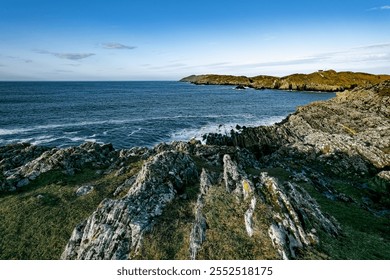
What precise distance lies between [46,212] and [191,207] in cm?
1416

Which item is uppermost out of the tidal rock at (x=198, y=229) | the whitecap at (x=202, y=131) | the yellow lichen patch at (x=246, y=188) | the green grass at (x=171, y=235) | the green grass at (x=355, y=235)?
the yellow lichen patch at (x=246, y=188)

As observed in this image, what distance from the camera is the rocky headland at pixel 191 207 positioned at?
1881cm

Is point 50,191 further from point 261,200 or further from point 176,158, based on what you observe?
point 261,200

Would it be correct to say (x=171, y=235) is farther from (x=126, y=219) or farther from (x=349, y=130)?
(x=349, y=130)

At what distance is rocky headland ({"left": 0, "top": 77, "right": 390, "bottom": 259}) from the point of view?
18.8 meters

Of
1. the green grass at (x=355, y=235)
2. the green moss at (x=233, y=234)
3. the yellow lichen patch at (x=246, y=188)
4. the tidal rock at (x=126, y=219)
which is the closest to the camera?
the green moss at (x=233, y=234)

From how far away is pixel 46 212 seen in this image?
1010 inches

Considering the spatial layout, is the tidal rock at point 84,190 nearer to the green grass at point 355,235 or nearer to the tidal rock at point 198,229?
the tidal rock at point 198,229

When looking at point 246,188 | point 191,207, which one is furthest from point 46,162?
point 246,188

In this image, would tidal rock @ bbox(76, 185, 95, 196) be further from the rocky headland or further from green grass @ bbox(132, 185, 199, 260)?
green grass @ bbox(132, 185, 199, 260)

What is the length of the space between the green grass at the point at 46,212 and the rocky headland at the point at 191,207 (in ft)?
0.32

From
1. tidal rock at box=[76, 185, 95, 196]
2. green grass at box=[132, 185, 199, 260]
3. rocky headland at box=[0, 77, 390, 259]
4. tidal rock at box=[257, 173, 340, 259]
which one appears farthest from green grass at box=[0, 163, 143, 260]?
tidal rock at box=[257, 173, 340, 259]

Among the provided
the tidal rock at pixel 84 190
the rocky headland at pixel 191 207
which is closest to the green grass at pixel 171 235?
the rocky headland at pixel 191 207

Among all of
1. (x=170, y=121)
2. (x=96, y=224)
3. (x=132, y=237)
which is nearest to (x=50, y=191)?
(x=96, y=224)
